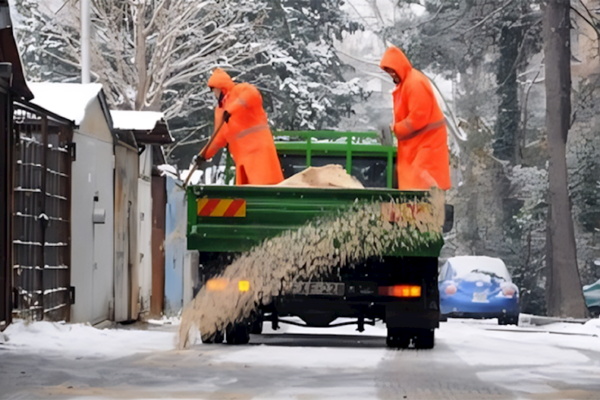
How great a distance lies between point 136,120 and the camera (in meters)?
20.1

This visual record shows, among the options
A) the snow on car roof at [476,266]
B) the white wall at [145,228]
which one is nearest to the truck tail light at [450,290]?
the snow on car roof at [476,266]

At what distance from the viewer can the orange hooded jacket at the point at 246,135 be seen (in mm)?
15281

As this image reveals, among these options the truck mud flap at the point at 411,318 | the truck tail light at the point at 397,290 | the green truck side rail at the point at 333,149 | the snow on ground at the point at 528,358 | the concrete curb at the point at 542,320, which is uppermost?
the green truck side rail at the point at 333,149

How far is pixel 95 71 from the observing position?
115ft

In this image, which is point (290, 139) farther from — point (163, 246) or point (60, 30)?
point (60, 30)

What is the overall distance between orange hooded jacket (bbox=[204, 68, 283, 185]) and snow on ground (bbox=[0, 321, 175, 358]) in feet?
6.64

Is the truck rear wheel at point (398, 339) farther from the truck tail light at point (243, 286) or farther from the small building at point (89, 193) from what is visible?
the small building at point (89, 193)

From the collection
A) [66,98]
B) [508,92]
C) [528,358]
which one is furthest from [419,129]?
[508,92]

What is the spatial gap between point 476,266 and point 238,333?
44.1ft

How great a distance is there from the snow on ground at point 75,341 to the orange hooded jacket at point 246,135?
6.64 feet

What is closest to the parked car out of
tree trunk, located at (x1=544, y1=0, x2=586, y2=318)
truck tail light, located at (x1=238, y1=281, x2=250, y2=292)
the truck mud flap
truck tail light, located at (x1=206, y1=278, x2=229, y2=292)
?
tree trunk, located at (x1=544, y1=0, x2=586, y2=318)

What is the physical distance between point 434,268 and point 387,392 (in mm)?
4502

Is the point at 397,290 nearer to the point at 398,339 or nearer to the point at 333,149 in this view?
the point at 398,339

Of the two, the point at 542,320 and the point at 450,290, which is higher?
the point at 450,290
